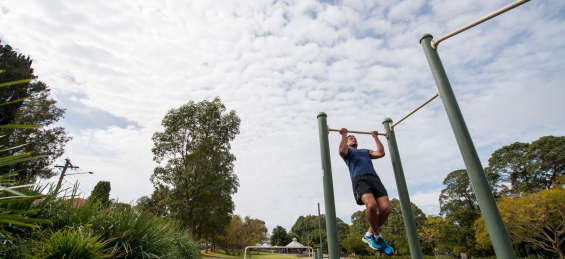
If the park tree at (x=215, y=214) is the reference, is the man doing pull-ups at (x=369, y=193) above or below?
below

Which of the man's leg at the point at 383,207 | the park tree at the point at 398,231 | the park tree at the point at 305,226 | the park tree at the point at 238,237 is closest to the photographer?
the man's leg at the point at 383,207

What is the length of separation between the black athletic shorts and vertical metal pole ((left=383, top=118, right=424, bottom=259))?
0.73m

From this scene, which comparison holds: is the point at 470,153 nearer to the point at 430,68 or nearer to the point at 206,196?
the point at 430,68

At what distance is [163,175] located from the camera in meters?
18.3

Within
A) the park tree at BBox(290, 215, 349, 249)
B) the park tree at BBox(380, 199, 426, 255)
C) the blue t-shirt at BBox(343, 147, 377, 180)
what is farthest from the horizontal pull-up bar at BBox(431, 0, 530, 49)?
the park tree at BBox(290, 215, 349, 249)

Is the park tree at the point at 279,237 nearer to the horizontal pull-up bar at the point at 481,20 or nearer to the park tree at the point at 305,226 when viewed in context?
the park tree at the point at 305,226

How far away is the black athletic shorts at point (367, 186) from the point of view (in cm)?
342

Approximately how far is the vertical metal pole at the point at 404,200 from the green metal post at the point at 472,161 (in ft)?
5.42

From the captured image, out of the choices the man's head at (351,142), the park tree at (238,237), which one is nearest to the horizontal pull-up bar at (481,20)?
the man's head at (351,142)

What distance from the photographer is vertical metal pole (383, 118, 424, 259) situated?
3.85 meters

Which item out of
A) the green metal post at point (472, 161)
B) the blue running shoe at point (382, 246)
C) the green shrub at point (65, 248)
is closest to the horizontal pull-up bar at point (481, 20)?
the green metal post at point (472, 161)

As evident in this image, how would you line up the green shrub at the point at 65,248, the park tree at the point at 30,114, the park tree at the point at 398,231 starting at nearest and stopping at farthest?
the green shrub at the point at 65,248, the park tree at the point at 30,114, the park tree at the point at 398,231

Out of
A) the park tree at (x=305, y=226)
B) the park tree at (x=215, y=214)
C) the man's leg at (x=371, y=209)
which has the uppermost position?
the park tree at (x=305, y=226)

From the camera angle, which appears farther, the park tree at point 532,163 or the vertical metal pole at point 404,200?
the park tree at point 532,163
